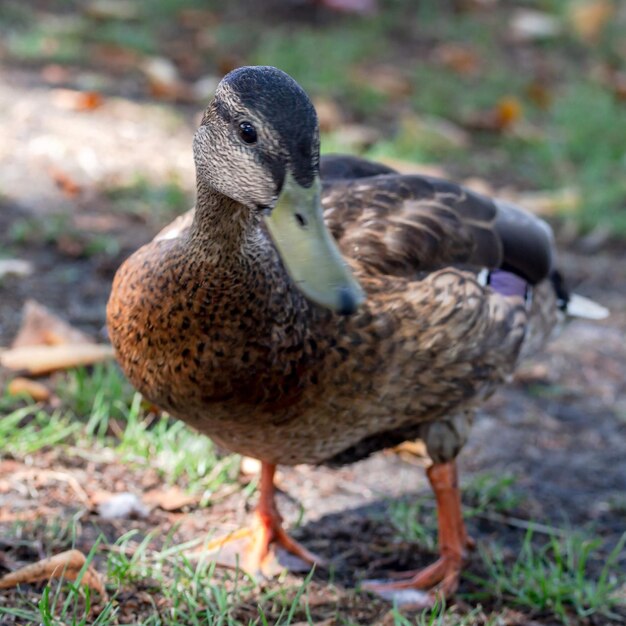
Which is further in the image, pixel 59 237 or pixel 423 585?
pixel 59 237

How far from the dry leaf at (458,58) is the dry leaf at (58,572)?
5295 millimetres

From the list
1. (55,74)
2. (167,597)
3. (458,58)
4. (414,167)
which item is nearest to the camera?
Result: (167,597)

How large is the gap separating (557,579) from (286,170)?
1.44 meters

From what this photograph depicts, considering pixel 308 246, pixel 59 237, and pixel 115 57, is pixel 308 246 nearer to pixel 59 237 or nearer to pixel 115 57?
pixel 59 237

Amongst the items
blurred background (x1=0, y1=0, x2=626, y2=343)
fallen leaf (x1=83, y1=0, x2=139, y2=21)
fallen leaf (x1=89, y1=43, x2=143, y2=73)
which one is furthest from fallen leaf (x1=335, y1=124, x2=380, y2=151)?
fallen leaf (x1=83, y1=0, x2=139, y2=21)

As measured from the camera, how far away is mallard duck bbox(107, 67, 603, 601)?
2287 millimetres

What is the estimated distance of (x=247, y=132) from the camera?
7.57ft

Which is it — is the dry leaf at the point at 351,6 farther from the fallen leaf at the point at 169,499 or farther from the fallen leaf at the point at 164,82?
the fallen leaf at the point at 169,499

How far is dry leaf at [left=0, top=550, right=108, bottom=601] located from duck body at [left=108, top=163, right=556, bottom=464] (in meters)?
0.43

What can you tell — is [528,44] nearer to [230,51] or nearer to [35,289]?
[230,51]

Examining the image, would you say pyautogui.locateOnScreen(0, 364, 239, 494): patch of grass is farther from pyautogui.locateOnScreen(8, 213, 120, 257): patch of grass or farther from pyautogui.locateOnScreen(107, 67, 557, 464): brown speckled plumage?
pyautogui.locateOnScreen(8, 213, 120, 257): patch of grass

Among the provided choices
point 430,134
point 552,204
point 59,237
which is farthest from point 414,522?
point 430,134

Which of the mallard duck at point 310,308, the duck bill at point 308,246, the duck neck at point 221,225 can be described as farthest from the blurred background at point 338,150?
the duck bill at point 308,246

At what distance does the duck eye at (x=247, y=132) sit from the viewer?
230cm
